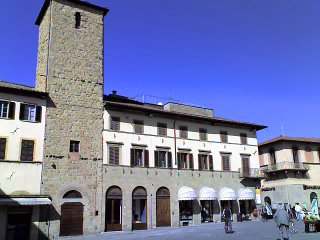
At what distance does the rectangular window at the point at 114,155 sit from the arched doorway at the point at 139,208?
10.4 ft

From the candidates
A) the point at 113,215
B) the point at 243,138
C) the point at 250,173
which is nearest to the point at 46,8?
the point at 113,215

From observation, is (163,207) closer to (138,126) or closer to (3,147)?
(138,126)

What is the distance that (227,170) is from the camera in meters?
35.4

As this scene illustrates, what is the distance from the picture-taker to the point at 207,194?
3244cm

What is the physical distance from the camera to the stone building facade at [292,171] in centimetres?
4117

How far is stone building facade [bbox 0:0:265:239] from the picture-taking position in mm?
25422

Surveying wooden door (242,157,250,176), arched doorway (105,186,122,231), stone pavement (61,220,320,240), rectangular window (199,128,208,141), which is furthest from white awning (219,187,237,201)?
arched doorway (105,186,122,231)

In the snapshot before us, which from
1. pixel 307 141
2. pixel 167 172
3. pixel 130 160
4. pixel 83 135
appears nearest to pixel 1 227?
Answer: pixel 83 135

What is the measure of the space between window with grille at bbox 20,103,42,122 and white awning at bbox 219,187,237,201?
19.5m

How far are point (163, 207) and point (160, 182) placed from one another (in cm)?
234

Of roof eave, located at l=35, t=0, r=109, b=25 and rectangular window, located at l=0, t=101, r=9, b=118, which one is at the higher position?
roof eave, located at l=35, t=0, r=109, b=25

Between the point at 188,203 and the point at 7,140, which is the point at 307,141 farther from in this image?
the point at 7,140

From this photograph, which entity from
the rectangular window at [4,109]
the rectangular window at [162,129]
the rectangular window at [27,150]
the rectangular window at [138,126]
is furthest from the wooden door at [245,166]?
the rectangular window at [4,109]

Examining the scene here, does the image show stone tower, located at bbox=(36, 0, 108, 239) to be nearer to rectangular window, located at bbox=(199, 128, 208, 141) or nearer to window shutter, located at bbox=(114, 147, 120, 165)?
window shutter, located at bbox=(114, 147, 120, 165)
